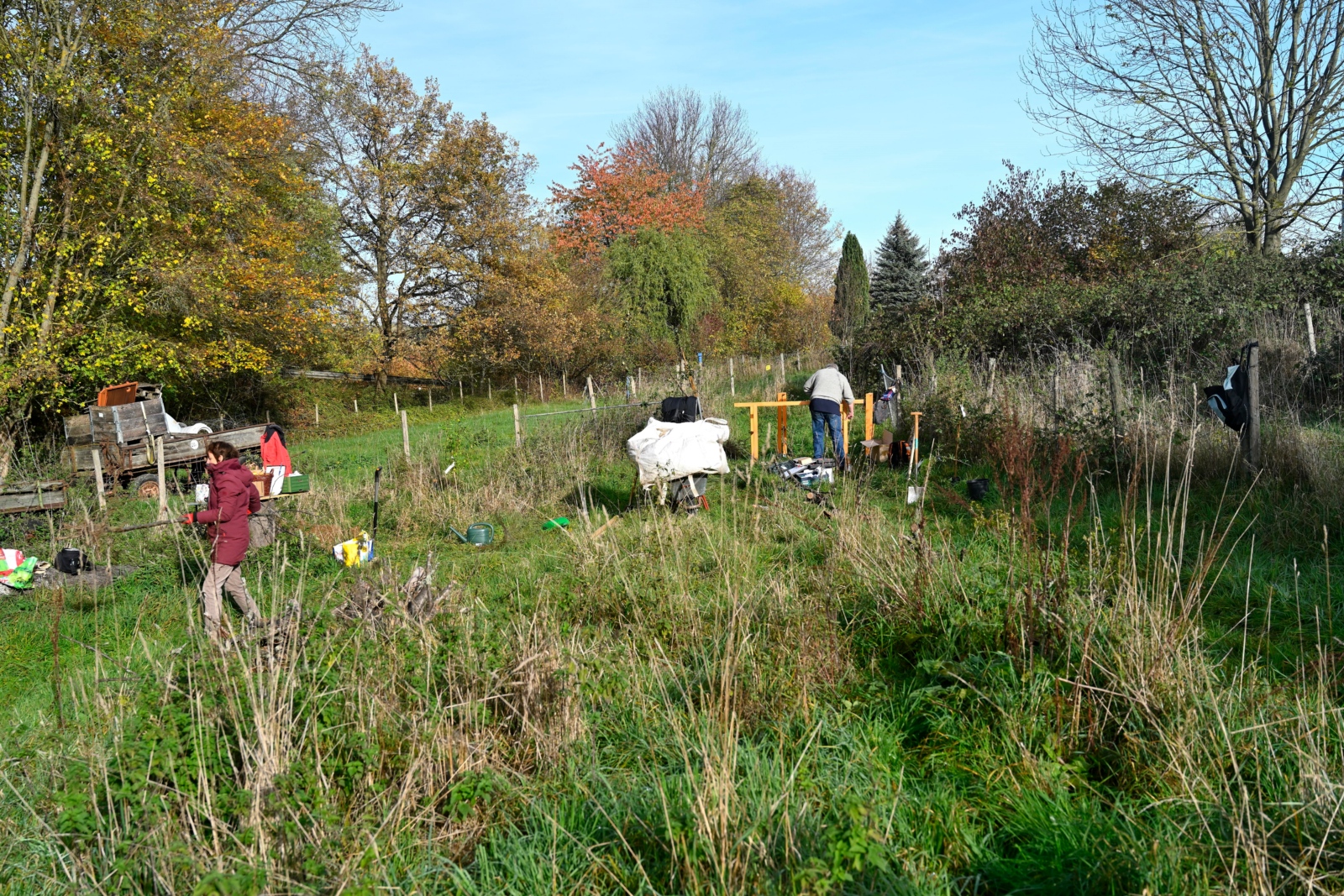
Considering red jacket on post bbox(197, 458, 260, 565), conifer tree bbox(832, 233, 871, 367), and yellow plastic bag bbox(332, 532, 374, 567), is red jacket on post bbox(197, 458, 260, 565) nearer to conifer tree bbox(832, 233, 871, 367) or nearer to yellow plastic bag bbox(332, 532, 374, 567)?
yellow plastic bag bbox(332, 532, 374, 567)

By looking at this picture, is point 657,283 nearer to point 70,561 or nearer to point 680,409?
point 680,409

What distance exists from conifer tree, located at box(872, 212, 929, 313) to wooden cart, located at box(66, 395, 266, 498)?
1050 inches

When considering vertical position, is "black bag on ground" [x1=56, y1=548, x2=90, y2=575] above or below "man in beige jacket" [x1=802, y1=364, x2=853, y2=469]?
below

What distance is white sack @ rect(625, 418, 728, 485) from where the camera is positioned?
8023mm

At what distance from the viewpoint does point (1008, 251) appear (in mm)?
18703

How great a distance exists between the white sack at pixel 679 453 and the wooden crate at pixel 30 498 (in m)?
6.18

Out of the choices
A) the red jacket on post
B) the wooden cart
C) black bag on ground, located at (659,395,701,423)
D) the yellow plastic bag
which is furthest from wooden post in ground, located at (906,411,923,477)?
the wooden cart

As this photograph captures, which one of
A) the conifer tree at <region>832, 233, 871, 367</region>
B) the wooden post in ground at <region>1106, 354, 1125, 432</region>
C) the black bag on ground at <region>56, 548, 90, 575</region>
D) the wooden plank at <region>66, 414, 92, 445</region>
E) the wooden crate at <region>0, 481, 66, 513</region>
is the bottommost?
the black bag on ground at <region>56, 548, 90, 575</region>

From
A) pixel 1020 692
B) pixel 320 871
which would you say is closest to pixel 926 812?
pixel 1020 692

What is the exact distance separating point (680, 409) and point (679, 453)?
76.4 inches

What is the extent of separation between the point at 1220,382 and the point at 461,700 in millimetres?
10903

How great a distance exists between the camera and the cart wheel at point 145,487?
12.7m

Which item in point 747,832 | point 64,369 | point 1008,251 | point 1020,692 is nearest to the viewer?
point 747,832

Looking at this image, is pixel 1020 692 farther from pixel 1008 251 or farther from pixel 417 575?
pixel 1008 251
